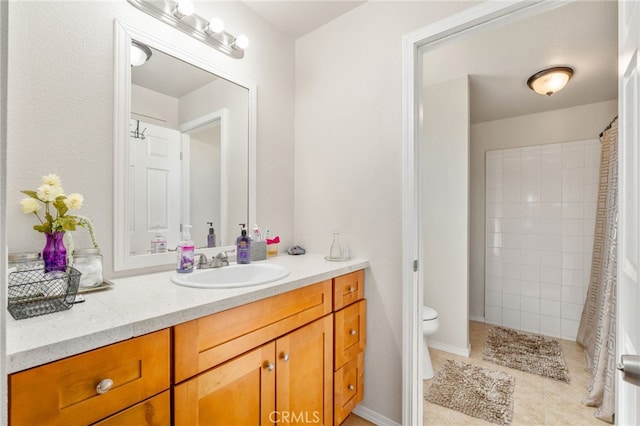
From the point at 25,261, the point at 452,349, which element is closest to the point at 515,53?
the point at 452,349

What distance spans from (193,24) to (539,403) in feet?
9.69

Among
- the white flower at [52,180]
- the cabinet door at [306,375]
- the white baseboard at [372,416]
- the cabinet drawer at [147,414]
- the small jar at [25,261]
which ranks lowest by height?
the white baseboard at [372,416]

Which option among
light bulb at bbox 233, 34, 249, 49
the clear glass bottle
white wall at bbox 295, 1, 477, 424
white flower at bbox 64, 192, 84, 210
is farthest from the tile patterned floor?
light bulb at bbox 233, 34, 249, 49

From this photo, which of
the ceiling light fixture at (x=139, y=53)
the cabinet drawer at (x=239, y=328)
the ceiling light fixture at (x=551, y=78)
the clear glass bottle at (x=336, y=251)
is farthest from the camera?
the ceiling light fixture at (x=551, y=78)

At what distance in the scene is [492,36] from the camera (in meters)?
1.97

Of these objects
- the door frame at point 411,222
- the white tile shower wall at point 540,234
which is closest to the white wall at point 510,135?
the white tile shower wall at point 540,234

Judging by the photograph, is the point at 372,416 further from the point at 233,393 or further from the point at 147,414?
the point at 147,414

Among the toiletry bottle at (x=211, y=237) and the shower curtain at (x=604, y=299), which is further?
the shower curtain at (x=604, y=299)

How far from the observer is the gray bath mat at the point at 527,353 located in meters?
2.29

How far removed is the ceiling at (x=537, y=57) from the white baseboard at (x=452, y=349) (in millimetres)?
2296

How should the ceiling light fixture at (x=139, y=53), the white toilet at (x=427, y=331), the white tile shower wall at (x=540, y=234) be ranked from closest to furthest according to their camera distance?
the ceiling light fixture at (x=139, y=53), the white toilet at (x=427, y=331), the white tile shower wall at (x=540, y=234)

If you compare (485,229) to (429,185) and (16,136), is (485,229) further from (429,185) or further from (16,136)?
(16,136)

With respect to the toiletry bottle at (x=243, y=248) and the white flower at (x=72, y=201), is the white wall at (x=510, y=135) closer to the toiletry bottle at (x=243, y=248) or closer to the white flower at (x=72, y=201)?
the toiletry bottle at (x=243, y=248)

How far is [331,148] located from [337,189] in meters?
0.27
